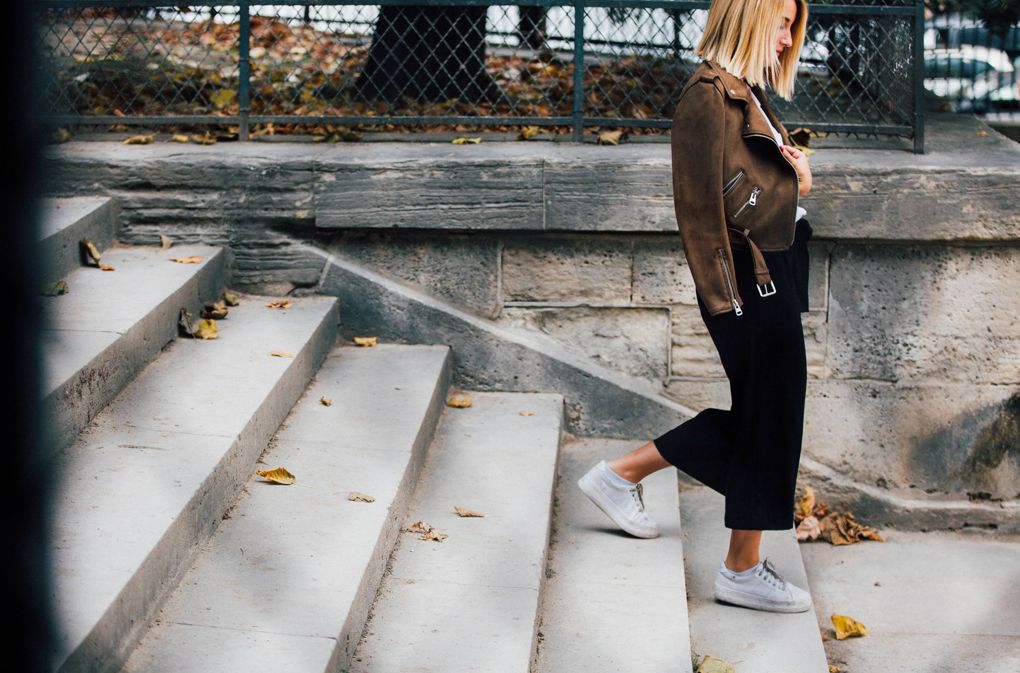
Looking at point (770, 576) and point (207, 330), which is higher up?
point (207, 330)

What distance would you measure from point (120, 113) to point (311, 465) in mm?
2657

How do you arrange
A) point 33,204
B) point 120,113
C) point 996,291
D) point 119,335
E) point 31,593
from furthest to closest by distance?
1. point 120,113
2. point 996,291
3. point 119,335
4. point 31,593
5. point 33,204

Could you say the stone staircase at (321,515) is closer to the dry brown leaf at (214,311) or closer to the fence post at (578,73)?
the dry brown leaf at (214,311)

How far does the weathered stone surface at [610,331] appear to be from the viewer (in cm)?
507

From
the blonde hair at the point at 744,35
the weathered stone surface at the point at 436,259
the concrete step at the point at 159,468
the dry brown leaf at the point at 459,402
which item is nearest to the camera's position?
the concrete step at the point at 159,468

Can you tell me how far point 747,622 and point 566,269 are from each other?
1.78 meters

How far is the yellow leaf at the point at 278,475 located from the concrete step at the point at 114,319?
1.77 feet

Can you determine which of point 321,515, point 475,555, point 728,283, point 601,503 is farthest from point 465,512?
point 728,283

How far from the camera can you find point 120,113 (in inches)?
223

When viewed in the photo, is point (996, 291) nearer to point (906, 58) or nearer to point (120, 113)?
point (906, 58)

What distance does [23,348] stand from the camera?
39.4 inches

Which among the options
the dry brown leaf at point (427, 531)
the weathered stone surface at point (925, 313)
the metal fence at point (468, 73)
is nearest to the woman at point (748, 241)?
the dry brown leaf at point (427, 531)

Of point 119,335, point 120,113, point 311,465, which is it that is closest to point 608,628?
point 311,465

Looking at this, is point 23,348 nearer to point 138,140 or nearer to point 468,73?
point 138,140
